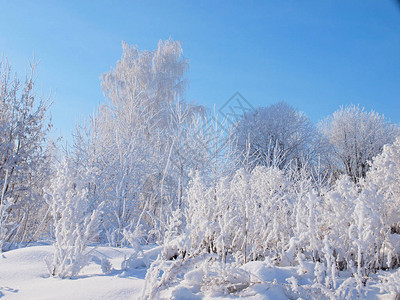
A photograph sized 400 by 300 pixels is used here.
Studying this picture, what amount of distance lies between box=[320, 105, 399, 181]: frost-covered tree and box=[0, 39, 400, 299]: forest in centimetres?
504

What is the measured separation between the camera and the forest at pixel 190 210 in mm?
1859

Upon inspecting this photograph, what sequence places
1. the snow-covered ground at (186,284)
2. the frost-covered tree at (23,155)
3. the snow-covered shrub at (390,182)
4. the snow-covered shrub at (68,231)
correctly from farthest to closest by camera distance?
1. the frost-covered tree at (23,155)
2. the snow-covered shrub at (390,182)
3. the snow-covered shrub at (68,231)
4. the snow-covered ground at (186,284)

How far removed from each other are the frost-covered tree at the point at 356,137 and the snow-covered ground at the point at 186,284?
19.6 meters

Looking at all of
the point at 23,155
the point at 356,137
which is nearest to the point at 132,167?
the point at 23,155

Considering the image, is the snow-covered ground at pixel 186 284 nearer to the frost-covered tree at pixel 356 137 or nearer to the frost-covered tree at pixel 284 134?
the frost-covered tree at pixel 284 134

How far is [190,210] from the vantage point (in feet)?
10.9

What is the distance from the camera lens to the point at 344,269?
2.38 m

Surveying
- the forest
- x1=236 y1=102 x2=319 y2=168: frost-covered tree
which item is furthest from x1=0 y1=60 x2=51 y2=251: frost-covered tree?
x1=236 y1=102 x2=319 y2=168: frost-covered tree

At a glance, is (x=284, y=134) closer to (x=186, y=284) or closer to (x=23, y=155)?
(x=23, y=155)

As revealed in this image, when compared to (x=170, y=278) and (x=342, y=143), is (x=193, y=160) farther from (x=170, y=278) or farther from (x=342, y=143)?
(x=342, y=143)

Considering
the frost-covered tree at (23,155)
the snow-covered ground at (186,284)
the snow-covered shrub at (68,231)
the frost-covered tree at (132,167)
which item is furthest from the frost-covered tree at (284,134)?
the snow-covered ground at (186,284)

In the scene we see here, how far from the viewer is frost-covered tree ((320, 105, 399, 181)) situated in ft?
65.5

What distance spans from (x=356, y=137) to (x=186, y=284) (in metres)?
21.8

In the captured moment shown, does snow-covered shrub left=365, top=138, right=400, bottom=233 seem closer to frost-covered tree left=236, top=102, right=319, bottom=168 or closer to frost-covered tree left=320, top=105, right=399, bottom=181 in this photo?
frost-covered tree left=236, top=102, right=319, bottom=168
